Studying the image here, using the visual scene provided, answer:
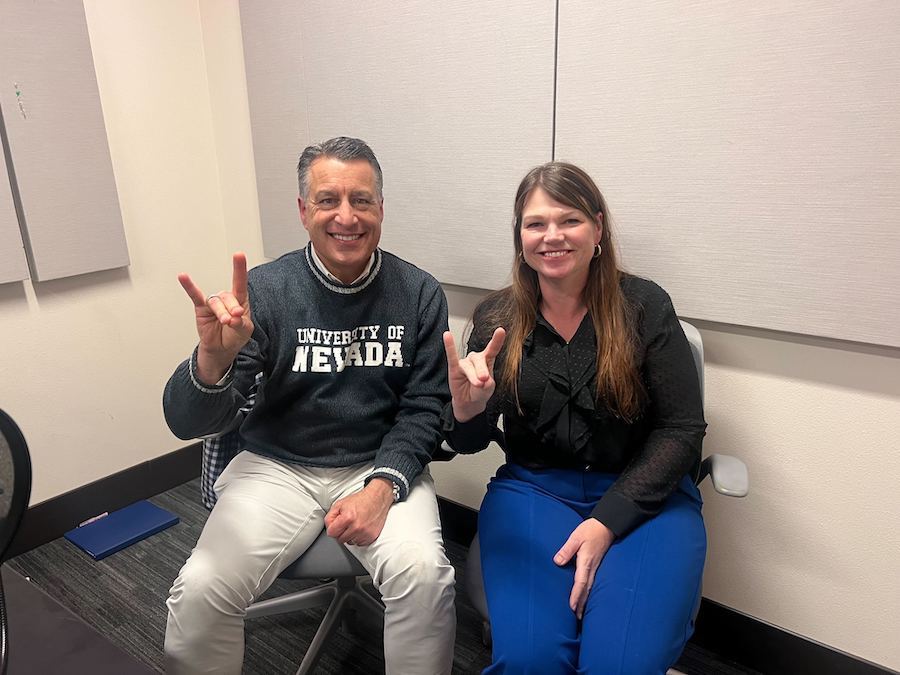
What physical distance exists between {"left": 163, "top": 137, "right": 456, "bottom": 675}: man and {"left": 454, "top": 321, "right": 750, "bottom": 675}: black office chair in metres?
0.07

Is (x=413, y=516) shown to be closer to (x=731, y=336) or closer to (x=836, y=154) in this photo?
(x=731, y=336)

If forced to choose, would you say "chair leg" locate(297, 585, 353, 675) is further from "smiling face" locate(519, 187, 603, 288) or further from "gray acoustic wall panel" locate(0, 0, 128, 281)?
"gray acoustic wall panel" locate(0, 0, 128, 281)

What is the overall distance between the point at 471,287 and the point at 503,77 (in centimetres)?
59

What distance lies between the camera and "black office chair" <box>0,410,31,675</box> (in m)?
0.72

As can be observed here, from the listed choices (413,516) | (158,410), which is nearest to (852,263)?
(413,516)

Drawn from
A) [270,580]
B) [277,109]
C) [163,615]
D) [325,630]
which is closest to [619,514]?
[270,580]

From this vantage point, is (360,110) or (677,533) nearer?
(677,533)

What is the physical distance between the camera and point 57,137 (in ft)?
6.51

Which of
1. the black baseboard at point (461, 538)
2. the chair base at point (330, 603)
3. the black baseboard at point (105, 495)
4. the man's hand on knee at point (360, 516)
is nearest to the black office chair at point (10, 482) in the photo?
the black baseboard at point (461, 538)

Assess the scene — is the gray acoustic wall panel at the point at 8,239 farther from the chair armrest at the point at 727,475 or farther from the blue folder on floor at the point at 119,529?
the chair armrest at the point at 727,475

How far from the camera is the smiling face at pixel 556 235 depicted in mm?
1332

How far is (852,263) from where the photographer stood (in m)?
1.28

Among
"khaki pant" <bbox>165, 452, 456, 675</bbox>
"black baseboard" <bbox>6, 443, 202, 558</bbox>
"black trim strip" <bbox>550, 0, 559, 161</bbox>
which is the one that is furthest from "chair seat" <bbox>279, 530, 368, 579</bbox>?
"black baseboard" <bbox>6, 443, 202, 558</bbox>

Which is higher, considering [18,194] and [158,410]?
[18,194]
